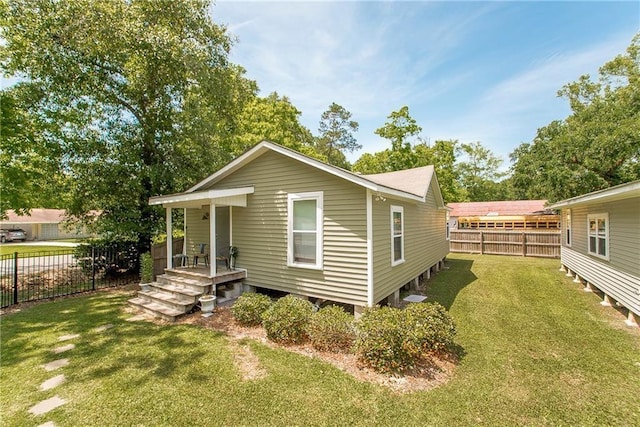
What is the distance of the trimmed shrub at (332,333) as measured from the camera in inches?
194

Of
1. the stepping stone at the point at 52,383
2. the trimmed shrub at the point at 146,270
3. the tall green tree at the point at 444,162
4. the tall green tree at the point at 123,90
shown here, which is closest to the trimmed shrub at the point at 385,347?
the stepping stone at the point at 52,383

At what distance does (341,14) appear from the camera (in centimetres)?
848

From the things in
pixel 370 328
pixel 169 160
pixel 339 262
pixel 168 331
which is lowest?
pixel 168 331

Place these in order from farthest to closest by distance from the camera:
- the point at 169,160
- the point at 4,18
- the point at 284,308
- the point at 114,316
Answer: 1. the point at 169,160
2. the point at 4,18
3. the point at 114,316
4. the point at 284,308

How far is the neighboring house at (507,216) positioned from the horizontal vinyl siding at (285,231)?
18.5 m

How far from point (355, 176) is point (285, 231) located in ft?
7.94

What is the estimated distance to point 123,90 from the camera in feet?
35.3

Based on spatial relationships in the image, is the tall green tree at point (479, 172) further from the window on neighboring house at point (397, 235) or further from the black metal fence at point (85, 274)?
the black metal fence at point (85, 274)

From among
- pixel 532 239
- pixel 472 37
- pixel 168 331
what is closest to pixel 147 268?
pixel 168 331

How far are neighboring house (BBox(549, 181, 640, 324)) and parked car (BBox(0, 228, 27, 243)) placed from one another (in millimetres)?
44771

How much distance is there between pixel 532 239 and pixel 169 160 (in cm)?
1945

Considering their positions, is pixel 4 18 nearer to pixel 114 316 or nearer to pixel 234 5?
pixel 234 5

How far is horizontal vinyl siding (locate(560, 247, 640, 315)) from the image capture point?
6.07 meters

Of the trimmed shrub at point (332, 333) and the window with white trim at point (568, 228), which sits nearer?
the trimmed shrub at point (332, 333)
